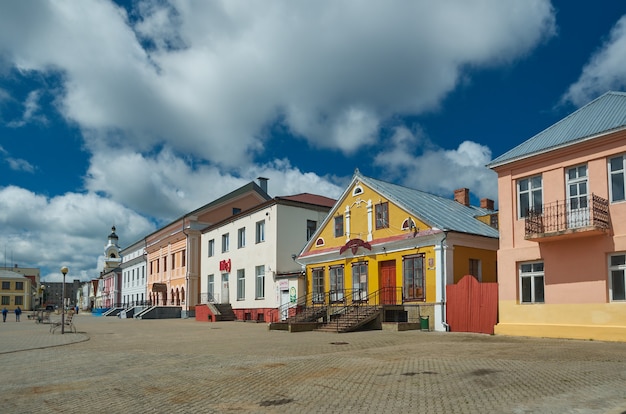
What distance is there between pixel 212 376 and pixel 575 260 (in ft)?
41.4

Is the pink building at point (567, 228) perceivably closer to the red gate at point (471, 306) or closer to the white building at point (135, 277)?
the red gate at point (471, 306)

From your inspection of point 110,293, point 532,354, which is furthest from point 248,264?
point 110,293

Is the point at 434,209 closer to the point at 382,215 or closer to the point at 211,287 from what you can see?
the point at 382,215

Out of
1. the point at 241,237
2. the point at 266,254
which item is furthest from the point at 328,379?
the point at 241,237

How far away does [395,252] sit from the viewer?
26.0 metres

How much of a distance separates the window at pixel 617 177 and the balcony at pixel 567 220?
37 cm

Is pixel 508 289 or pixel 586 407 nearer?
pixel 586 407

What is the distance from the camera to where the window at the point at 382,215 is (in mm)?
26837

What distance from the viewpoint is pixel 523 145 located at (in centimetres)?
2061

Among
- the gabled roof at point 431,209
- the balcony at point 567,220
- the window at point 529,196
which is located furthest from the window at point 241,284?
the balcony at point 567,220

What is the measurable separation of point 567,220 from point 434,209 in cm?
931

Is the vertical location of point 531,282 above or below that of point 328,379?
above

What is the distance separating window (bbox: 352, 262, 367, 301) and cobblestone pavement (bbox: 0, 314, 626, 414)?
10247mm

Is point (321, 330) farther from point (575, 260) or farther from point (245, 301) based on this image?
point (245, 301)
